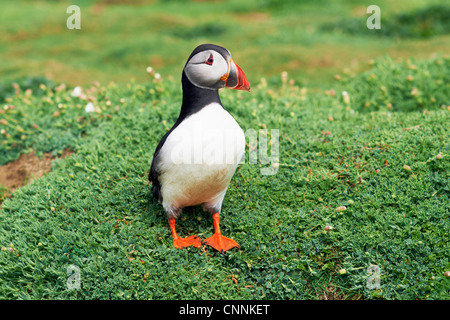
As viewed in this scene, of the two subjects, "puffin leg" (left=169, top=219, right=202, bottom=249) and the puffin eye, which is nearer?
the puffin eye

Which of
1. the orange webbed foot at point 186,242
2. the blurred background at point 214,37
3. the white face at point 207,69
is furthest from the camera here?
the blurred background at point 214,37

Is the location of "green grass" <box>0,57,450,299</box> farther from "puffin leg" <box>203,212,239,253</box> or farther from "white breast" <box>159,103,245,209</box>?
"white breast" <box>159,103,245,209</box>

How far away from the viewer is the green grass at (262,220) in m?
3.78

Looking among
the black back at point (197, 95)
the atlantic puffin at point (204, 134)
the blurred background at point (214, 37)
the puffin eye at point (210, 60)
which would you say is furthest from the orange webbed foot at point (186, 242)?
the blurred background at point (214, 37)

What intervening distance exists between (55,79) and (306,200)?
660 cm

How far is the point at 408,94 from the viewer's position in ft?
21.8

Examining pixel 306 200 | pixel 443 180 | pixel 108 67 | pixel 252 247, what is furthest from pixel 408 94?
pixel 108 67

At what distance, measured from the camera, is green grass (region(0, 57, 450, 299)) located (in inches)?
149

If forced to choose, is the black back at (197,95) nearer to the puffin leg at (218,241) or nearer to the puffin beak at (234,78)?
the puffin beak at (234,78)

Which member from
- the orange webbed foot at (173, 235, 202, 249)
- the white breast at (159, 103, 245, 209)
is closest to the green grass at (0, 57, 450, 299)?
the orange webbed foot at (173, 235, 202, 249)

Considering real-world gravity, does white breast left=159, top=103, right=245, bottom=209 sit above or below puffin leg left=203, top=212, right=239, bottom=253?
above

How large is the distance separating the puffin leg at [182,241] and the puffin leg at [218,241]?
8 centimetres
